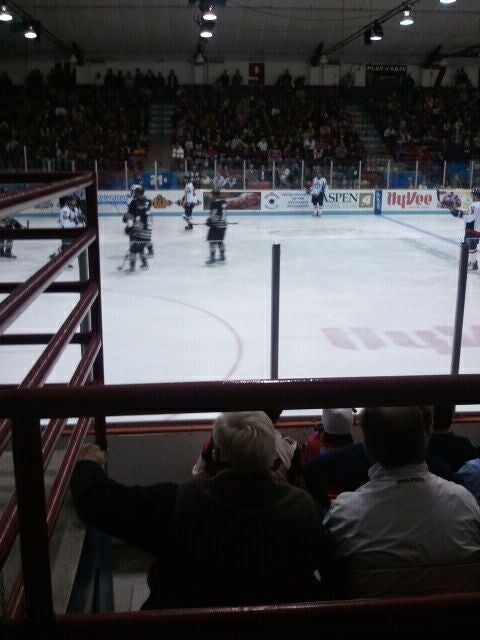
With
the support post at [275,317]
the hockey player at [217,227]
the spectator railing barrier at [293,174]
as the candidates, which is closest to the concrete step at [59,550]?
the support post at [275,317]

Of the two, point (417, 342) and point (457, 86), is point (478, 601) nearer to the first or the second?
point (417, 342)

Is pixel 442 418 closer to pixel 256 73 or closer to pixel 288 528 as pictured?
pixel 288 528

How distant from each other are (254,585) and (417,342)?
180 inches

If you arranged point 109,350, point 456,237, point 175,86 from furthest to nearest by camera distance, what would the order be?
point 175,86
point 456,237
point 109,350

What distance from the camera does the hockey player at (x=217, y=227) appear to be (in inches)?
387

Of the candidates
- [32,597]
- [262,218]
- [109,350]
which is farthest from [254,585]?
[262,218]

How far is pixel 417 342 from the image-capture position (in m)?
→ 5.49

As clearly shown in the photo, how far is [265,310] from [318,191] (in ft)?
32.6

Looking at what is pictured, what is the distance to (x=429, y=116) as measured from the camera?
960 inches

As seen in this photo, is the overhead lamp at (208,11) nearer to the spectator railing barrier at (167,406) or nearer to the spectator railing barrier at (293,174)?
the spectator railing barrier at (293,174)

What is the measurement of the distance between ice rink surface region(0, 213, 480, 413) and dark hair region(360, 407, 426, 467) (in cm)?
314

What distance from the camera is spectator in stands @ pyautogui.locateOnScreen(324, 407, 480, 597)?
1230mm

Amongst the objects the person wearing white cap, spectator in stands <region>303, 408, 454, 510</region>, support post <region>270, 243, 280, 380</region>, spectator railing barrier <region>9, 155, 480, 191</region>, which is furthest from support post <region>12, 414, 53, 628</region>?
spectator railing barrier <region>9, 155, 480, 191</region>

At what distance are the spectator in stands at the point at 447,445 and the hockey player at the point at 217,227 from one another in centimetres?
760
